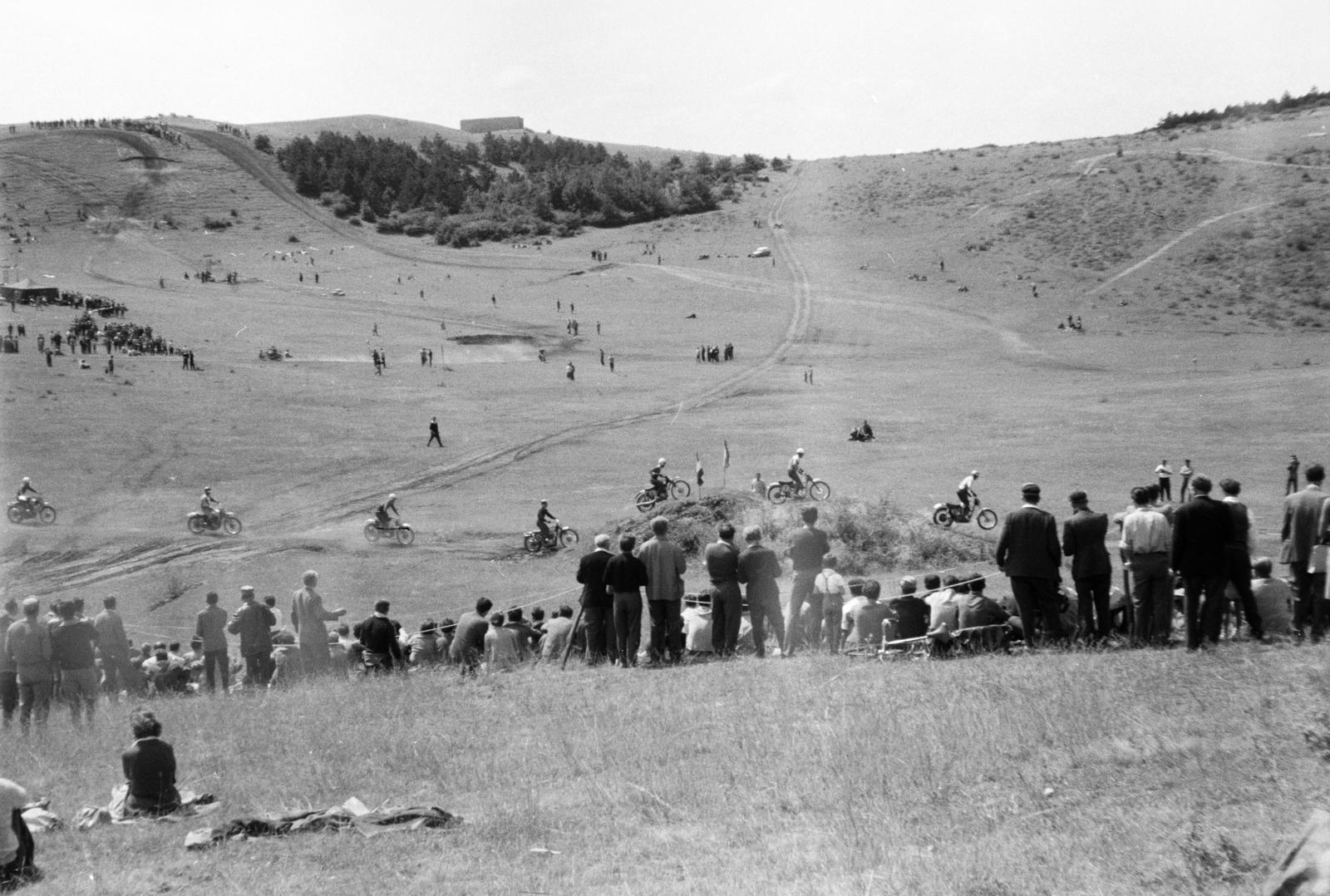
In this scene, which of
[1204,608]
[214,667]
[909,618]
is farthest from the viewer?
[214,667]

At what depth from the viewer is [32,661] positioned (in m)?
13.9

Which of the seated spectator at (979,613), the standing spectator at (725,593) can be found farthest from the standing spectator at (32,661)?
the seated spectator at (979,613)

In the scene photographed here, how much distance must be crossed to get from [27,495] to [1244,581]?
1152 inches

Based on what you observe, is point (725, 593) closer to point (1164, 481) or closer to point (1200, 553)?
point (1200, 553)

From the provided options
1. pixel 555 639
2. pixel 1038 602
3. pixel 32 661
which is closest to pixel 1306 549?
pixel 1038 602

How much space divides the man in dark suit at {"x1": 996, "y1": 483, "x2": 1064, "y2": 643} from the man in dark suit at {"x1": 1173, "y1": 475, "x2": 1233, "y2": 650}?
1138mm

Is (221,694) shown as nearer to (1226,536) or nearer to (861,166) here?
(1226,536)

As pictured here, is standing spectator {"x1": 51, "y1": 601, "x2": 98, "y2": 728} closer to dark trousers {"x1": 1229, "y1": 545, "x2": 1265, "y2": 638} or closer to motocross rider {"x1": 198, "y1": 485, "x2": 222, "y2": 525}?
dark trousers {"x1": 1229, "y1": 545, "x2": 1265, "y2": 638}

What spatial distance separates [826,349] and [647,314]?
1508cm

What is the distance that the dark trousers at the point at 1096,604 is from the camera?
12.8 m

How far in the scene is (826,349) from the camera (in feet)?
209

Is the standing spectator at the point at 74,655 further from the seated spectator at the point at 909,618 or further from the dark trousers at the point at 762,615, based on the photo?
the seated spectator at the point at 909,618

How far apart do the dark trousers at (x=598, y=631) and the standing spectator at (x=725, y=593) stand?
1.15 metres

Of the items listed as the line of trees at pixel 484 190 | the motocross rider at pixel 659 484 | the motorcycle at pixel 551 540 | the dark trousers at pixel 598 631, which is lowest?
the motorcycle at pixel 551 540
